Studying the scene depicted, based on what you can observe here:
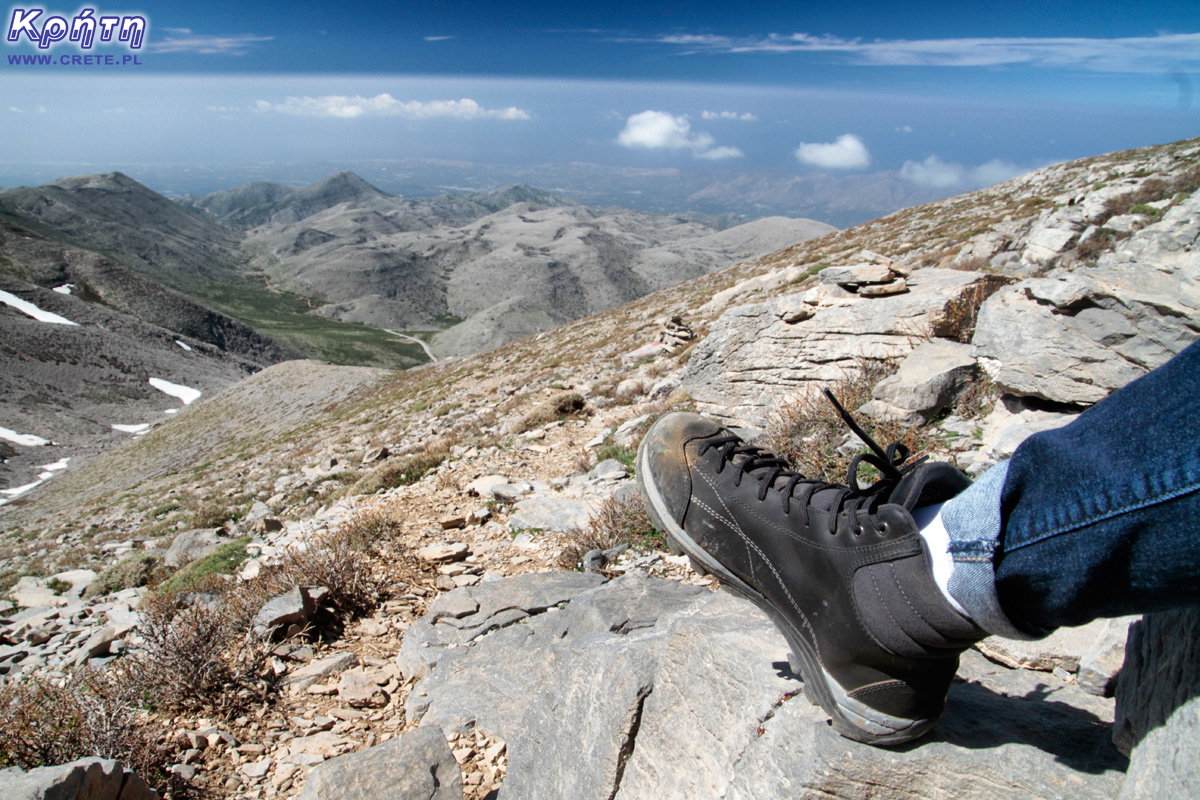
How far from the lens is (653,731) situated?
8.87 ft

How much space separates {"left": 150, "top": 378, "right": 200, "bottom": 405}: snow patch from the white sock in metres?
97.9

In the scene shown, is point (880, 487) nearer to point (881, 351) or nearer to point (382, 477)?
point (881, 351)

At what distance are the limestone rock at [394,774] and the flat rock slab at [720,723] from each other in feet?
1.28

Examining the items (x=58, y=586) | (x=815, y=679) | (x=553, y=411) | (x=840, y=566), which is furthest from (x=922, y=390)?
(x=58, y=586)

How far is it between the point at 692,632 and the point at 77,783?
3.08 m

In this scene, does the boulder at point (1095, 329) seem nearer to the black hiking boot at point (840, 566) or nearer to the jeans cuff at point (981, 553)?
the black hiking boot at point (840, 566)

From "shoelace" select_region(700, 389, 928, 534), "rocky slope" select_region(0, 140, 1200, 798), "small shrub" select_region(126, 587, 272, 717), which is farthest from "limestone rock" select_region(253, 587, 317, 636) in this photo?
"shoelace" select_region(700, 389, 928, 534)

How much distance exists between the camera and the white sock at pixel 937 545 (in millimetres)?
1907

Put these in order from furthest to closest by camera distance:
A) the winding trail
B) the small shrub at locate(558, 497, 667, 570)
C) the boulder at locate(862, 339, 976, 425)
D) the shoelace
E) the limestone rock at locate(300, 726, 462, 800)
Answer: the winding trail → the boulder at locate(862, 339, 976, 425) → the small shrub at locate(558, 497, 667, 570) → the limestone rock at locate(300, 726, 462, 800) → the shoelace

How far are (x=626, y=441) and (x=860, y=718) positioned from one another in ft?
22.9

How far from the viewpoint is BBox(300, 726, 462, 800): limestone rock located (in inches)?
113

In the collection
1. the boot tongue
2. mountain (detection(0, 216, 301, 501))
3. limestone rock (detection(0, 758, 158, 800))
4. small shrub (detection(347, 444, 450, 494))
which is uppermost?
the boot tongue

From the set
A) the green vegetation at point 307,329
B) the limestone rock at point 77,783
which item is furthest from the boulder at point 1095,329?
the green vegetation at point 307,329

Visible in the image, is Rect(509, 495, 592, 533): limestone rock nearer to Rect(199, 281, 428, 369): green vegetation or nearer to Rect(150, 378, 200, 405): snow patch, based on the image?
Rect(150, 378, 200, 405): snow patch
